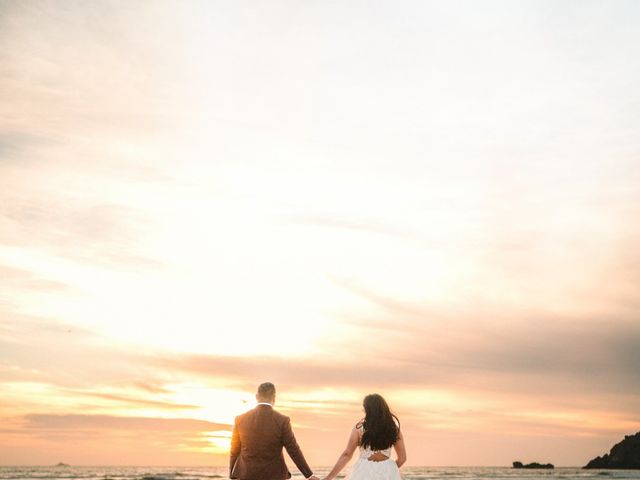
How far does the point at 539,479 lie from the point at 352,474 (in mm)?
93797

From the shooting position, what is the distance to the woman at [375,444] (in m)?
9.55

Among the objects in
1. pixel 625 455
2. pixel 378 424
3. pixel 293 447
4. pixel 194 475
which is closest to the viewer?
pixel 378 424

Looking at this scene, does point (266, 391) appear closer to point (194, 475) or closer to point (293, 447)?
point (293, 447)

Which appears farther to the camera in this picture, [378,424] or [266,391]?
[266,391]

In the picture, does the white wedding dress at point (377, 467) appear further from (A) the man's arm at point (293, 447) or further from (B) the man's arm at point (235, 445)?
(B) the man's arm at point (235, 445)

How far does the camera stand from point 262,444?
9938mm

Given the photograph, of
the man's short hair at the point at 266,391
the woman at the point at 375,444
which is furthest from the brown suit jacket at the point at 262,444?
the woman at the point at 375,444

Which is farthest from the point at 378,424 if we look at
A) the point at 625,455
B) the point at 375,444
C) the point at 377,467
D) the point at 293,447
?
the point at 625,455

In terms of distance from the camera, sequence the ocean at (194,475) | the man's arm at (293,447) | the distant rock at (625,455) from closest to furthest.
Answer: the man's arm at (293,447) < the ocean at (194,475) < the distant rock at (625,455)

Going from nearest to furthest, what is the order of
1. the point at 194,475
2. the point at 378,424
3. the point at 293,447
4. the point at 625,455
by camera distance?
the point at 378,424 < the point at 293,447 < the point at 194,475 < the point at 625,455

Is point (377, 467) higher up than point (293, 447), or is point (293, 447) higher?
point (293, 447)

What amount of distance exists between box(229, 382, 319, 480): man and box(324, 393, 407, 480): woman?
66cm

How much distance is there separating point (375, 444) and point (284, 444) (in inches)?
52.5

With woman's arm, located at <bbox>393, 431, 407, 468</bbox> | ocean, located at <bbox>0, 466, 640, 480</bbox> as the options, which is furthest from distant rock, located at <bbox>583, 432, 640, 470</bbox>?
woman's arm, located at <bbox>393, 431, 407, 468</bbox>
